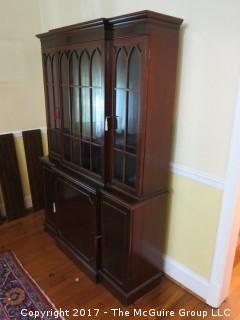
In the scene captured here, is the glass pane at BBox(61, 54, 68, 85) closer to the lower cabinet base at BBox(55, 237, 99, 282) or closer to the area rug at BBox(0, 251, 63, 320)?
the lower cabinet base at BBox(55, 237, 99, 282)

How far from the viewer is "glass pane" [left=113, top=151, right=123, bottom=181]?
175 cm

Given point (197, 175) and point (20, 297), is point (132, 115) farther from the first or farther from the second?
point (20, 297)

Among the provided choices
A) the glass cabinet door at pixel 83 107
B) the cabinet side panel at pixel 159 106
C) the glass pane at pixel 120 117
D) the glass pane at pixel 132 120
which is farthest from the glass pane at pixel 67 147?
the cabinet side panel at pixel 159 106

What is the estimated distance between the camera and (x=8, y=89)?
8.55 feet

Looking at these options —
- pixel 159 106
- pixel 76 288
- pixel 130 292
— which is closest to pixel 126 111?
pixel 159 106

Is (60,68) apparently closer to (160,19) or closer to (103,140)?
(103,140)

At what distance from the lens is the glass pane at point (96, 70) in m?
1.67

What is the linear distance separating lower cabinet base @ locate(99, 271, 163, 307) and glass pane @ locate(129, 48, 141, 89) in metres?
1.40

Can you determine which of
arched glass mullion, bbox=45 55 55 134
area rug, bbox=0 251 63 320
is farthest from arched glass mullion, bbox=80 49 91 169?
area rug, bbox=0 251 63 320

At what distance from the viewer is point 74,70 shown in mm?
1903

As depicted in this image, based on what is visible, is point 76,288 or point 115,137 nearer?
point 115,137

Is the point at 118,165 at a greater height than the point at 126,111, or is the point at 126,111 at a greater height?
the point at 126,111

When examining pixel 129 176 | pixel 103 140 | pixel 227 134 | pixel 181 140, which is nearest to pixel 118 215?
pixel 129 176

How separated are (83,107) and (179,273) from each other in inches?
58.0
